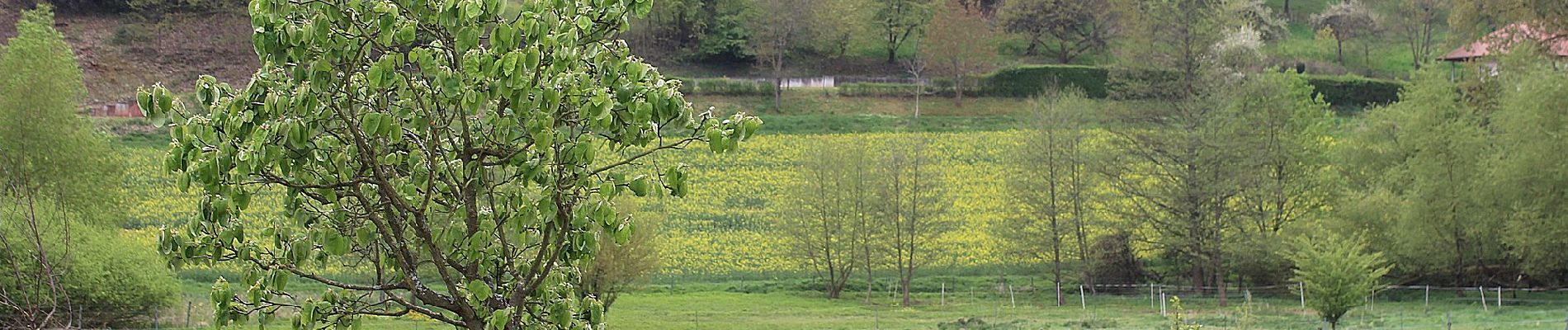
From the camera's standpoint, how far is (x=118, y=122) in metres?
48.7

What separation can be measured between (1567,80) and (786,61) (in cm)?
3853

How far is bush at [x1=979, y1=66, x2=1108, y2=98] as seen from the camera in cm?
5944

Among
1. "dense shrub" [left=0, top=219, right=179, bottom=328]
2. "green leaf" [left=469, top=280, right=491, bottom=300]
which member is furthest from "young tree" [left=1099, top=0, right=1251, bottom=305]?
"green leaf" [left=469, top=280, right=491, bottom=300]

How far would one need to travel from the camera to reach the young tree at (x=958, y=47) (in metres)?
60.5

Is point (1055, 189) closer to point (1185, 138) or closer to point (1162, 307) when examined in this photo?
point (1185, 138)

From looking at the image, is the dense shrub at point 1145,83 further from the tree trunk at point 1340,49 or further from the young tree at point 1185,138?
the tree trunk at point 1340,49

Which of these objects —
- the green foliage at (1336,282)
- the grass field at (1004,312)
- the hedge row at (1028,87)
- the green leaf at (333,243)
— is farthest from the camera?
the hedge row at (1028,87)

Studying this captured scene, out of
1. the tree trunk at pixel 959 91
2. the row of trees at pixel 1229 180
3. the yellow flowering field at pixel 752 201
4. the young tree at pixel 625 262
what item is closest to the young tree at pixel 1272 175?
the row of trees at pixel 1229 180

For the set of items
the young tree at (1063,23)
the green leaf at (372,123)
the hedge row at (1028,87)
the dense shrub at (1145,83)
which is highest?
the young tree at (1063,23)

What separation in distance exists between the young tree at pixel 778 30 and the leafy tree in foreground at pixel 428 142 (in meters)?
54.4

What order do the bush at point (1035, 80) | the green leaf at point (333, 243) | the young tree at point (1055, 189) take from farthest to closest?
the bush at point (1035, 80) < the young tree at point (1055, 189) < the green leaf at point (333, 243)

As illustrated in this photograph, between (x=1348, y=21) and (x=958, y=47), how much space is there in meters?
25.1

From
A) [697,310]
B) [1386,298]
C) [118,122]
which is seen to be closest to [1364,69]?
[1386,298]

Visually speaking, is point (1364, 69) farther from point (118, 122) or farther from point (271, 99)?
point (271, 99)
